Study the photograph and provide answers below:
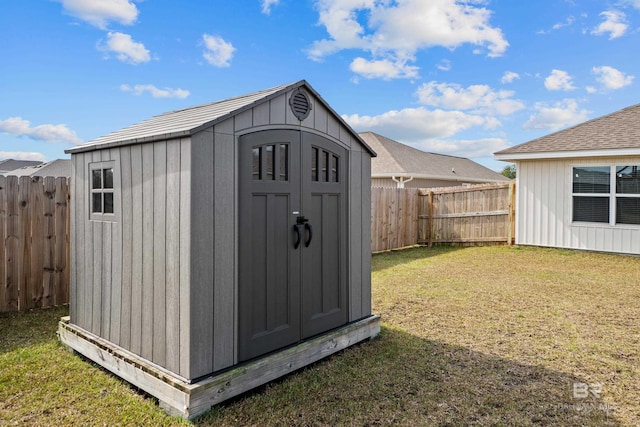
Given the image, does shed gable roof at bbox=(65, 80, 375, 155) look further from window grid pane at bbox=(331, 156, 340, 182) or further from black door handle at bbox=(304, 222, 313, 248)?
black door handle at bbox=(304, 222, 313, 248)

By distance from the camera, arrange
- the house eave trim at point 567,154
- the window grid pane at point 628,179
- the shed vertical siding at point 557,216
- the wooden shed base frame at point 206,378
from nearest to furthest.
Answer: the wooden shed base frame at point 206,378
the house eave trim at point 567,154
the window grid pane at point 628,179
the shed vertical siding at point 557,216

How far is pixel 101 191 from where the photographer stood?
3.22 meters

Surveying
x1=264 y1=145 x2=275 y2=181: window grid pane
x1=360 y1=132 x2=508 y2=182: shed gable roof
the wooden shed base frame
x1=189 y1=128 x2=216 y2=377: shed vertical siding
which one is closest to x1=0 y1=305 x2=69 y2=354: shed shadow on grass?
the wooden shed base frame

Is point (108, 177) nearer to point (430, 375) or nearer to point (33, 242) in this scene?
point (33, 242)

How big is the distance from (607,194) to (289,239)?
9282 mm

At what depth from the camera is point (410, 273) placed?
7297 millimetres

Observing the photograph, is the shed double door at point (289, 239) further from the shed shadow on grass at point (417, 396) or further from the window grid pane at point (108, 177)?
the window grid pane at point (108, 177)

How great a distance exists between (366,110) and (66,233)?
9.55 metres

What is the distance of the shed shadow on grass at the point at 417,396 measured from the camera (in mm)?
2422

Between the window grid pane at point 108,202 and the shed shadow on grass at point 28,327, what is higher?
the window grid pane at point 108,202

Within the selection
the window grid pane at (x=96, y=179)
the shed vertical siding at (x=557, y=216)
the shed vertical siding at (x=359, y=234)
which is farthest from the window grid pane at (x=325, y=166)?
the shed vertical siding at (x=557, y=216)

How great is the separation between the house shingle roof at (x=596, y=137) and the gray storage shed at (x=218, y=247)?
8194mm

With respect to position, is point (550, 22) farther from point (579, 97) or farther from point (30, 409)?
point (30, 409)

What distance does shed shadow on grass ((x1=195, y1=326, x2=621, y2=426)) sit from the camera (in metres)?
2.42
